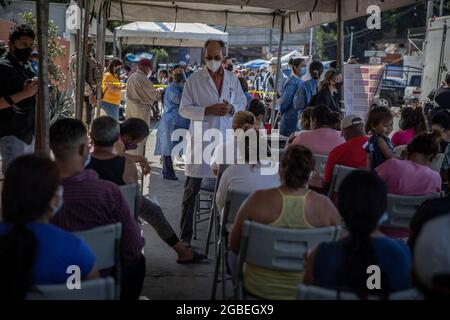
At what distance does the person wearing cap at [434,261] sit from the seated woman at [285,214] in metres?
0.92

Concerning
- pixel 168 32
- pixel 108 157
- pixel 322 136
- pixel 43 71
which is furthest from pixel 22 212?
pixel 168 32

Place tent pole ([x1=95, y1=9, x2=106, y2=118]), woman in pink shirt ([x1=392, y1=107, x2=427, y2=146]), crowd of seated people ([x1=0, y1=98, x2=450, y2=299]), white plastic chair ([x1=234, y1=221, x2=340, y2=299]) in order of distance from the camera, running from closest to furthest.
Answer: crowd of seated people ([x1=0, y1=98, x2=450, y2=299]) → white plastic chair ([x1=234, y1=221, x2=340, y2=299]) → woman in pink shirt ([x1=392, y1=107, x2=427, y2=146]) → tent pole ([x1=95, y1=9, x2=106, y2=118])

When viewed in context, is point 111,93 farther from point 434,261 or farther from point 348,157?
point 434,261

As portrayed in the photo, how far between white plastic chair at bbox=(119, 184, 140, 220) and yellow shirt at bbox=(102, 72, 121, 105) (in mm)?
7401

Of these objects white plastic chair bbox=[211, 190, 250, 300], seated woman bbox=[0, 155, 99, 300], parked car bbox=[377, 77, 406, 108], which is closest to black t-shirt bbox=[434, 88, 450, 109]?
white plastic chair bbox=[211, 190, 250, 300]

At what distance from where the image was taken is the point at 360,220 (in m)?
2.39

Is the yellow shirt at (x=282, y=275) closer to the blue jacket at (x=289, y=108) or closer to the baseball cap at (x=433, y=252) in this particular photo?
the baseball cap at (x=433, y=252)

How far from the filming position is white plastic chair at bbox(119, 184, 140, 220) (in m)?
3.71

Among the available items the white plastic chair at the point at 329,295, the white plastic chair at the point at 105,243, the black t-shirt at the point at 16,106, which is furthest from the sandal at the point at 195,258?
the white plastic chair at the point at 329,295

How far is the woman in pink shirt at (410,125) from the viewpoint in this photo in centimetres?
593

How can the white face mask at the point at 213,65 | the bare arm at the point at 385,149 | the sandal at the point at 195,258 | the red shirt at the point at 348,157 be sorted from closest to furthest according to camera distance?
1. the bare arm at the point at 385,149
2. the red shirt at the point at 348,157
3. the sandal at the point at 195,258
4. the white face mask at the point at 213,65

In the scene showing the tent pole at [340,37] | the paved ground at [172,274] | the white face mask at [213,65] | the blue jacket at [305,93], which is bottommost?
the paved ground at [172,274]

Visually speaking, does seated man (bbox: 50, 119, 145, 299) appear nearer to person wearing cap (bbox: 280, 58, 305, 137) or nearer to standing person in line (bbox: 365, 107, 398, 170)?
standing person in line (bbox: 365, 107, 398, 170)
